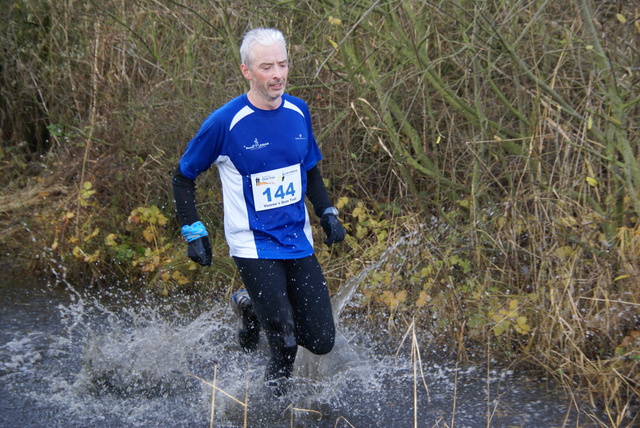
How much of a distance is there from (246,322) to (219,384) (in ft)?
1.25

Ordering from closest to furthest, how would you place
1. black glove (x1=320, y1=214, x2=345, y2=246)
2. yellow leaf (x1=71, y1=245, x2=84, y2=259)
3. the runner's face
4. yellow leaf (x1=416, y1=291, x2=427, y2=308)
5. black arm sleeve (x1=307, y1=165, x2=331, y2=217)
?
the runner's face
black glove (x1=320, y1=214, x2=345, y2=246)
black arm sleeve (x1=307, y1=165, x2=331, y2=217)
yellow leaf (x1=416, y1=291, x2=427, y2=308)
yellow leaf (x1=71, y1=245, x2=84, y2=259)

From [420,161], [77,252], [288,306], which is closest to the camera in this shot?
[288,306]

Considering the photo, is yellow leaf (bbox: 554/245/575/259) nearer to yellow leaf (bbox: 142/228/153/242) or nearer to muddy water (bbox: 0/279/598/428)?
muddy water (bbox: 0/279/598/428)

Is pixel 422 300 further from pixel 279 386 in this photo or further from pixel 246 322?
pixel 279 386

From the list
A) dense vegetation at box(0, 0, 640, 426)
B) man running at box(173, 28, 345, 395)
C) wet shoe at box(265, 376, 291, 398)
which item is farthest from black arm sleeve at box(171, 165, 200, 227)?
dense vegetation at box(0, 0, 640, 426)

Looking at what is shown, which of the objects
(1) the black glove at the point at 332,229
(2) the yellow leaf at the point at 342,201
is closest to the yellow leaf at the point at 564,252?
(1) the black glove at the point at 332,229

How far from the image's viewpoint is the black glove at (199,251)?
4.10 metres

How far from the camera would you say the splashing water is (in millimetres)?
4180

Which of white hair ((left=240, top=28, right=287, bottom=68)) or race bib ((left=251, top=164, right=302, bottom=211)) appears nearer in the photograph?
white hair ((left=240, top=28, right=287, bottom=68))

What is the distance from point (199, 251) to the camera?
410 cm

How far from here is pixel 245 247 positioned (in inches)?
161

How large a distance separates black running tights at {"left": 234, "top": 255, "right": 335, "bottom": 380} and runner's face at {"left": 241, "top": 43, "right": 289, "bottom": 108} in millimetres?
857

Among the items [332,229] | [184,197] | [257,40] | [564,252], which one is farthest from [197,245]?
[564,252]

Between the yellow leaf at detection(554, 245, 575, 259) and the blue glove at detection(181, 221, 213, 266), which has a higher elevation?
the blue glove at detection(181, 221, 213, 266)
